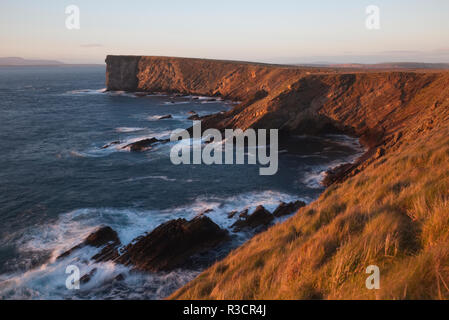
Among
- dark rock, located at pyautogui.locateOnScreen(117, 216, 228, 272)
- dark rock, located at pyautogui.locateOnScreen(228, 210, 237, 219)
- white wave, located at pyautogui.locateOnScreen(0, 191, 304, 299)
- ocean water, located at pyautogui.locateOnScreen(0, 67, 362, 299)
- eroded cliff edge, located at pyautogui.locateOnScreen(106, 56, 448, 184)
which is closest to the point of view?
white wave, located at pyautogui.locateOnScreen(0, 191, 304, 299)

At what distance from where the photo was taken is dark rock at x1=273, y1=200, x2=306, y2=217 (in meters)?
14.5

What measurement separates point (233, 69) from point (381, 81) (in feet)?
134

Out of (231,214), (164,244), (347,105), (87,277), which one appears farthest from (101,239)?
(347,105)

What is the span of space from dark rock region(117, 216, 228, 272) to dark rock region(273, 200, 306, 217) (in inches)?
129

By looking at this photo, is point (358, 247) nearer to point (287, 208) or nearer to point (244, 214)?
point (244, 214)

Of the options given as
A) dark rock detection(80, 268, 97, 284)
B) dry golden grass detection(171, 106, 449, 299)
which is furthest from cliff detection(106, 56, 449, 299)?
dark rock detection(80, 268, 97, 284)

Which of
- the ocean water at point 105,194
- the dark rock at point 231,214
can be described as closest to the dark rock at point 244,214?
the dark rock at point 231,214

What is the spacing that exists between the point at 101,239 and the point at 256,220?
7.39 metres

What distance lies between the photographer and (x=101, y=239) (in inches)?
496

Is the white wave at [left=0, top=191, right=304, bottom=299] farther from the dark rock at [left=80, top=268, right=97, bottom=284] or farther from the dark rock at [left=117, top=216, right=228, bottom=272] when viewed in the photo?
the dark rock at [left=117, top=216, right=228, bottom=272]

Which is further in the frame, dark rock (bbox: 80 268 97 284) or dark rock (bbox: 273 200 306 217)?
dark rock (bbox: 273 200 306 217)

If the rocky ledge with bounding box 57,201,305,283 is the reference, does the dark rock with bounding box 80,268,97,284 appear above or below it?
below
